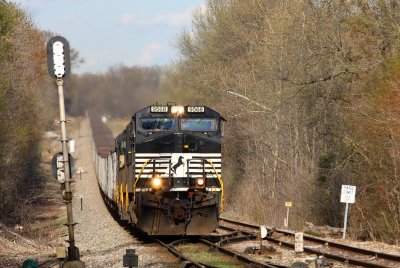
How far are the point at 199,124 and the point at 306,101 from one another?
12664 millimetres

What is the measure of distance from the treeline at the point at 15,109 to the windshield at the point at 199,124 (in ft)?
35.5

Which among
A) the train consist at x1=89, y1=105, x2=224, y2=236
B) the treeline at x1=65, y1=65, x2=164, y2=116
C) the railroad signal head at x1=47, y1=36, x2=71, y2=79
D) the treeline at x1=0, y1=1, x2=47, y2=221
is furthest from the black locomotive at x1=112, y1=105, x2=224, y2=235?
the treeline at x1=65, y1=65, x2=164, y2=116

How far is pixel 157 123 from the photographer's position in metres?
18.5

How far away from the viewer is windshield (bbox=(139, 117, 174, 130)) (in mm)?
18391

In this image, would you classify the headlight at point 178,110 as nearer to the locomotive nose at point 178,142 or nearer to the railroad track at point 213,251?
the locomotive nose at point 178,142

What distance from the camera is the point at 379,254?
14820mm

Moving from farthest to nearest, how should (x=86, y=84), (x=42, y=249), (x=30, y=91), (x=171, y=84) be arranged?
(x=86, y=84) → (x=171, y=84) → (x=30, y=91) → (x=42, y=249)

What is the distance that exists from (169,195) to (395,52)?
31.6 ft

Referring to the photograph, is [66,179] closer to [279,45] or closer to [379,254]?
[379,254]

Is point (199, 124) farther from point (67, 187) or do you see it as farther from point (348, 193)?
point (67, 187)

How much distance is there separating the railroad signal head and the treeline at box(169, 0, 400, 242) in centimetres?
1077

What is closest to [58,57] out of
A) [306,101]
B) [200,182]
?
[200,182]

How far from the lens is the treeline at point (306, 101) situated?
22.7 m

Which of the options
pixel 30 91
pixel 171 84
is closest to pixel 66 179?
pixel 30 91
